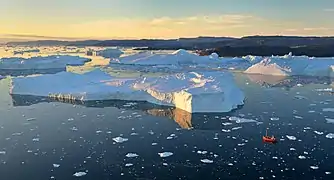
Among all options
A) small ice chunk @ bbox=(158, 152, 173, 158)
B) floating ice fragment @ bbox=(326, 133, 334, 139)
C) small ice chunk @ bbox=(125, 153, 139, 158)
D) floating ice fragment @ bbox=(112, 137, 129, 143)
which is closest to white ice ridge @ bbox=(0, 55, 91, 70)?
floating ice fragment @ bbox=(112, 137, 129, 143)

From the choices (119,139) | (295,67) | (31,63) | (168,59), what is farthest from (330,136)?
(168,59)

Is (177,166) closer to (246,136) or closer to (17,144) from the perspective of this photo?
(246,136)

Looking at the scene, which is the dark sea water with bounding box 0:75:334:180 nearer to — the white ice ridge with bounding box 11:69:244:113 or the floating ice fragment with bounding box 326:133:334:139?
the floating ice fragment with bounding box 326:133:334:139

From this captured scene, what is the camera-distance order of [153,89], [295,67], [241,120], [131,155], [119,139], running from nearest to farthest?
[131,155] < [119,139] < [241,120] < [153,89] < [295,67]

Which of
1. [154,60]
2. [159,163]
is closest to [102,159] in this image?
[159,163]

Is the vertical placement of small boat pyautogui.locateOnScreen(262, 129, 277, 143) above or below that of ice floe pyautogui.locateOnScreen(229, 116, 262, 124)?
above

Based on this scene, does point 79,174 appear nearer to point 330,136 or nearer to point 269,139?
point 269,139
